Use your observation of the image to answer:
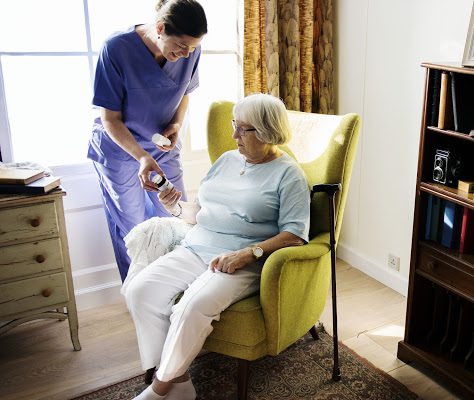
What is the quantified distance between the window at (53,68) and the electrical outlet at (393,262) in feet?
4.16

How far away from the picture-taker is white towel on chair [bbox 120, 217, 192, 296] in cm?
213

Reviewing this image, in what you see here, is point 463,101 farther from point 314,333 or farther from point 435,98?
point 314,333

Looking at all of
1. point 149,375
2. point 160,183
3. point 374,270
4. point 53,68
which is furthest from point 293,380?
point 53,68

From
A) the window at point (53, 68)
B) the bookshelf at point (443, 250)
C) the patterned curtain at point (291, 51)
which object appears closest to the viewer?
the bookshelf at point (443, 250)

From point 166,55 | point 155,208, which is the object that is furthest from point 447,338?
point 166,55

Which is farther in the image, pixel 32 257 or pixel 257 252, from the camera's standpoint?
pixel 32 257

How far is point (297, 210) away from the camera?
1.90 meters

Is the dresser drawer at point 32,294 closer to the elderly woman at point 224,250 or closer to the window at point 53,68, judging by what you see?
the elderly woman at point 224,250

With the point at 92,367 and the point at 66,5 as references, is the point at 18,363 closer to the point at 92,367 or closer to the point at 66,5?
the point at 92,367

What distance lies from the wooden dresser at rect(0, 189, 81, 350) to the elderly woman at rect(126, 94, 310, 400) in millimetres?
418

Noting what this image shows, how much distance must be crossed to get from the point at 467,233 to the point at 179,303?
1.09m

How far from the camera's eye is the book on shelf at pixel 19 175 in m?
2.04

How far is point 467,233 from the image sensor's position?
1.93 meters

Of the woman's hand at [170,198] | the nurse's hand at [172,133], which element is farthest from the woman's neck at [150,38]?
the woman's hand at [170,198]
